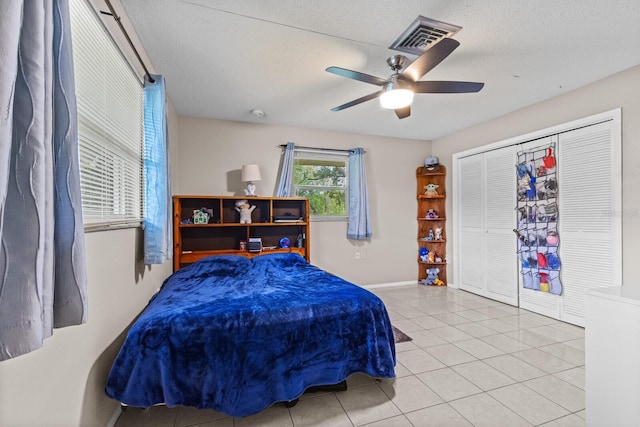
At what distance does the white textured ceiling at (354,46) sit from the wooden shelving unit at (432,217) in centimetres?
151

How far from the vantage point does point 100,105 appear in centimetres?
153

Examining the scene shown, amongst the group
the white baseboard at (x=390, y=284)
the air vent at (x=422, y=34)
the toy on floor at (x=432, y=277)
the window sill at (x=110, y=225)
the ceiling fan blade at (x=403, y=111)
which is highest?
the air vent at (x=422, y=34)

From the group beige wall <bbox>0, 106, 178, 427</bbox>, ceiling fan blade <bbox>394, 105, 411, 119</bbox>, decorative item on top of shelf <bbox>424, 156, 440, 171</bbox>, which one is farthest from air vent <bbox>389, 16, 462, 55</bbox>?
decorative item on top of shelf <bbox>424, 156, 440, 171</bbox>

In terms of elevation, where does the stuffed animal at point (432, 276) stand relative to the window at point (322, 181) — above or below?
below

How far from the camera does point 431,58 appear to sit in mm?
1879

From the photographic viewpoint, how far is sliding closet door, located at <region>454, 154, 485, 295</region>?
422 centimetres

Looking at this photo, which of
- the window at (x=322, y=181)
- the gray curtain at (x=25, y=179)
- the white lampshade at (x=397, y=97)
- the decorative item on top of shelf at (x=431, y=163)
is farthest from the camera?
the decorative item on top of shelf at (x=431, y=163)

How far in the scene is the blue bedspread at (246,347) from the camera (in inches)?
60.4

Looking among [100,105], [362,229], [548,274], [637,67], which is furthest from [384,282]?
[100,105]

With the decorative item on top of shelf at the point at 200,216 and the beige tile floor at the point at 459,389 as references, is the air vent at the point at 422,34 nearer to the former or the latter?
the beige tile floor at the point at 459,389

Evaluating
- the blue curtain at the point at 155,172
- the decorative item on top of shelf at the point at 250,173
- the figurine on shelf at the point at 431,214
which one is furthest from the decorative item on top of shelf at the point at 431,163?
the blue curtain at the point at 155,172

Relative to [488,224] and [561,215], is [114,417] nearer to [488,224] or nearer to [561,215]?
[561,215]

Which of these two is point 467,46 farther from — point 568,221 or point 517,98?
point 568,221

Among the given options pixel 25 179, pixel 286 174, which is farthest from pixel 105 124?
pixel 286 174
